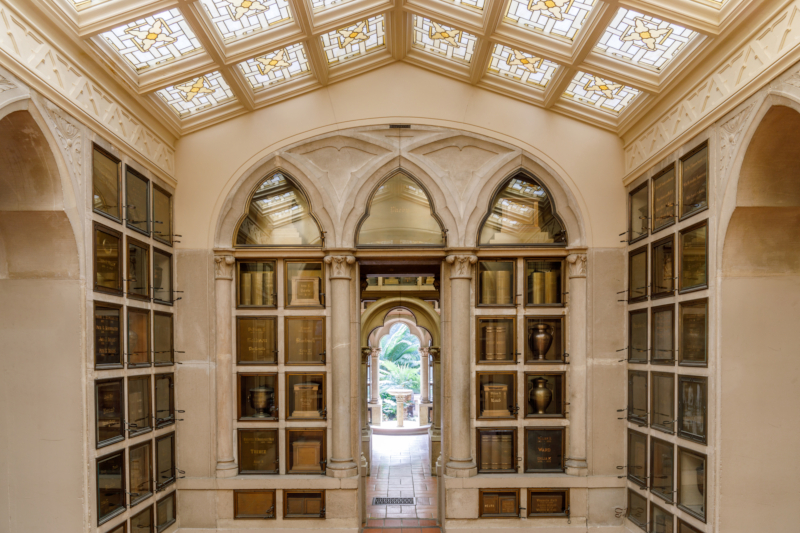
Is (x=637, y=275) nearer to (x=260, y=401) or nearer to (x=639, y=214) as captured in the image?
(x=639, y=214)

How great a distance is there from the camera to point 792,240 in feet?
13.6

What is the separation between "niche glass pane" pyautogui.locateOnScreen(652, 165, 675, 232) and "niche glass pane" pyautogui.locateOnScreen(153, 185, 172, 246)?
4.52 m

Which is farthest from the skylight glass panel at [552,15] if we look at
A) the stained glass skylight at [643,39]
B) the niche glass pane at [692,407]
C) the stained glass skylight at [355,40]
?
the niche glass pane at [692,407]

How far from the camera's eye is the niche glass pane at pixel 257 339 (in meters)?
6.08

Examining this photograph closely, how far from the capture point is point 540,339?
6023mm

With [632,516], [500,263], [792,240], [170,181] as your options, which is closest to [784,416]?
[792,240]

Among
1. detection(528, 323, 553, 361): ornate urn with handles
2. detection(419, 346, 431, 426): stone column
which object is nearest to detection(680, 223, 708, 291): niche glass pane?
detection(528, 323, 553, 361): ornate urn with handles

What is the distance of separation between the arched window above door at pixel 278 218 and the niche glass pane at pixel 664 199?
3.22m

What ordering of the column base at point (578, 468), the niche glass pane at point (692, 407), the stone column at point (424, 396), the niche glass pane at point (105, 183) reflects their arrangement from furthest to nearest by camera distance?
1. the stone column at point (424, 396)
2. the column base at point (578, 468)
3. the niche glass pane at point (105, 183)
4. the niche glass pane at point (692, 407)

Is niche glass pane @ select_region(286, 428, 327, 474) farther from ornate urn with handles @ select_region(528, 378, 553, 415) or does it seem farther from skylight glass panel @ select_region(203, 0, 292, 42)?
skylight glass panel @ select_region(203, 0, 292, 42)

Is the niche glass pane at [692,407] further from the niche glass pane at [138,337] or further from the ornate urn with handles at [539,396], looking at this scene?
the niche glass pane at [138,337]

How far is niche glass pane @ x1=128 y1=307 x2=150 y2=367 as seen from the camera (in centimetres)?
491

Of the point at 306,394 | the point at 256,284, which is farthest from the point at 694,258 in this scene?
the point at 256,284

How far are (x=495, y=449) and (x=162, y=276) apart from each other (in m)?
3.73
